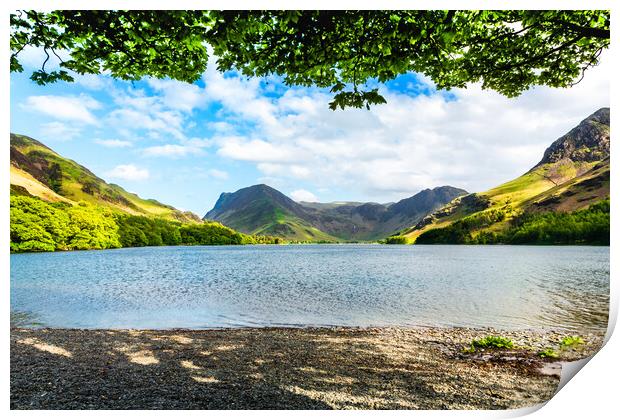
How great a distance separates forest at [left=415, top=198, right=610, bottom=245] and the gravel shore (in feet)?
111

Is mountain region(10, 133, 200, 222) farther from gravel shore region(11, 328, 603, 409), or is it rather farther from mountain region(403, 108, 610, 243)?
mountain region(403, 108, 610, 243)

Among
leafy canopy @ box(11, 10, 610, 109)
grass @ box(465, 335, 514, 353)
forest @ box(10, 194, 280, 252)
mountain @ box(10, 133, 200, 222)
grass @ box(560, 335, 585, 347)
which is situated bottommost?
grass @ box(560, 335, 585, 347)

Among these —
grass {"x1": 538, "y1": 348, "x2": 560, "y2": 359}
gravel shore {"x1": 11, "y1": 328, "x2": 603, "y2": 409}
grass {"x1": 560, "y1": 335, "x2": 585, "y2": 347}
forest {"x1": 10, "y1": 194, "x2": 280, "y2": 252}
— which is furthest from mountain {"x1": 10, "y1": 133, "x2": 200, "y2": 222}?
grass {"x1": 560, "y1": 335, "x2": 585, "y2": 347}

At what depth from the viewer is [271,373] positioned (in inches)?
303

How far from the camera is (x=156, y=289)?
100.0 ft

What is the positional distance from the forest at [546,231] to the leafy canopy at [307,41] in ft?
109

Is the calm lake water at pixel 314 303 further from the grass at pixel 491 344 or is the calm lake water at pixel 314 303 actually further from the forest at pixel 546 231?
the forest at pixel 546 231

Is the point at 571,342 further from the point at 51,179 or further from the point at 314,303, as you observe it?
the point at 51,179

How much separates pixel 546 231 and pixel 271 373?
7903 cm

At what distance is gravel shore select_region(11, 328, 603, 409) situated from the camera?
20.6 ft

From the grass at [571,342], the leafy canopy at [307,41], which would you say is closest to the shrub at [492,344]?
the grass at [571,342]

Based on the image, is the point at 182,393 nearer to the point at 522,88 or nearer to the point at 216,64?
the point at 216,64

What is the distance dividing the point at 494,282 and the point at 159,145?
32.7m

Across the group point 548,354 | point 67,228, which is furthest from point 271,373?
point 67,228
